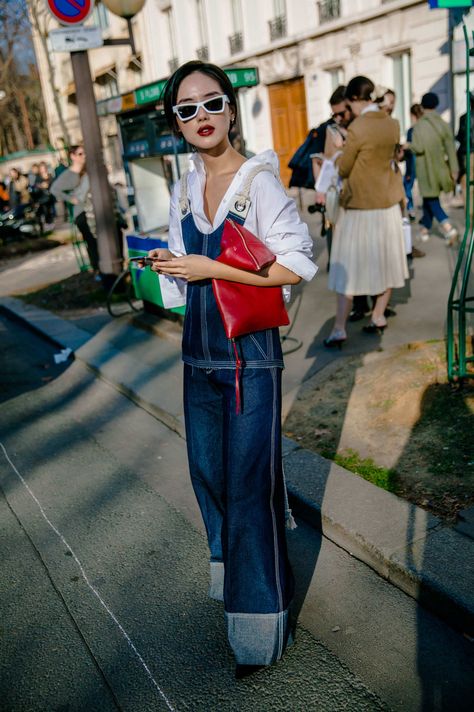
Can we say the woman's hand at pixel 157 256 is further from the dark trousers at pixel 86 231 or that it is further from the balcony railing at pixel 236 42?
the balcony railing at pixel 236 42

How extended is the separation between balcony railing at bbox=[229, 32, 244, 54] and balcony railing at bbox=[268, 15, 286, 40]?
5.50ft

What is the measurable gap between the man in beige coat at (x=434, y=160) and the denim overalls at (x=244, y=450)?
7250 mm

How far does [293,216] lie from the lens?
2287 mm

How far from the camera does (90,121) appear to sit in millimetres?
8250

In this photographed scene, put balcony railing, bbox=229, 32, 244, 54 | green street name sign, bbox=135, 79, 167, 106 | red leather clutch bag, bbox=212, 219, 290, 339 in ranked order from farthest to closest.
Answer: balcony railing, bbox=229, 32, 244, 54 → green street name sign, bbox=135, 79, 167, 106 → red leather clutch bag, bbox=212, 219, 290, 339

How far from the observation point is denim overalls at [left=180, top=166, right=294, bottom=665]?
234 cm

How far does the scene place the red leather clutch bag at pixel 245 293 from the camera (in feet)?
6.97

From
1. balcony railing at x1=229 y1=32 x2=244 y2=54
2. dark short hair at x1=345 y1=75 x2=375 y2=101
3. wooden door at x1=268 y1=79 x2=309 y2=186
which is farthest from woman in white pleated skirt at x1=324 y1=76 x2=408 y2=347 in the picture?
balcony railing at x1=229 y1=32 x2=244 y2=54

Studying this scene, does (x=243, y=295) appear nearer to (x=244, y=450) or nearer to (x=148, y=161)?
(x=244, y=450)

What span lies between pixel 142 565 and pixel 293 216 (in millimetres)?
1921

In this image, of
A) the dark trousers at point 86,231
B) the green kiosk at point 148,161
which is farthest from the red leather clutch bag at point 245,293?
the dark trousers at point 86,231

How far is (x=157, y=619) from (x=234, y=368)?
1.25m

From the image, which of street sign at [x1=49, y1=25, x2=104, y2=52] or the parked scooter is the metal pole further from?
the parked scooter

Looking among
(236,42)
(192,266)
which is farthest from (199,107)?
(236,42)
